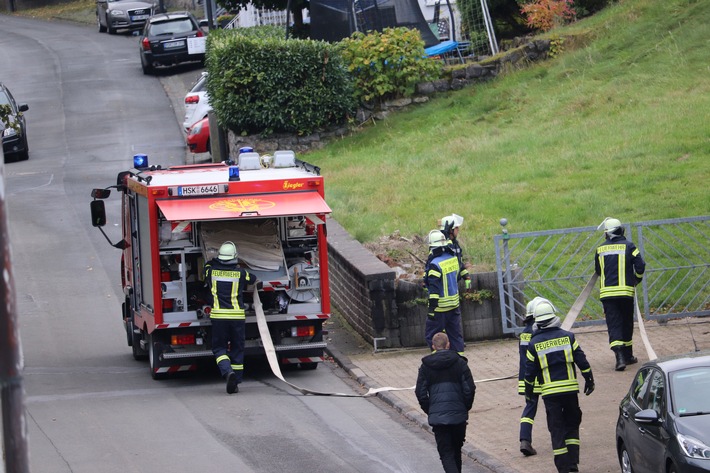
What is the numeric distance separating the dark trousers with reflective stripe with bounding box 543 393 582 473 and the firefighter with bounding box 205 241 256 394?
15.0 ft

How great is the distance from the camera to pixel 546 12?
2830 centimetres

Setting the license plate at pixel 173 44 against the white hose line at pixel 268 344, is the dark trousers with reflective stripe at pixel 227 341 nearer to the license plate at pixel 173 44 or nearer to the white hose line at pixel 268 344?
the white hose line at pixel 268 344

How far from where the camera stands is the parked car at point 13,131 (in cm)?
2919

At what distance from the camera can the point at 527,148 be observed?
22.1 metres

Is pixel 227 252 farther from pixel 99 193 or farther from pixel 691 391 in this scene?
pixel 691 391

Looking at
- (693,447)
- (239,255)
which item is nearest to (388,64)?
(239,255)

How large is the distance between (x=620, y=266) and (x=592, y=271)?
260 centimetres

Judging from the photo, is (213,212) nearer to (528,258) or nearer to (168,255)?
(168,255)

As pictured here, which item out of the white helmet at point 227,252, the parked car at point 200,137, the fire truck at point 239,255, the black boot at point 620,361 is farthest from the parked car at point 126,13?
the black boot at point 620,361

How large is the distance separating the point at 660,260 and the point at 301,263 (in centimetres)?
513

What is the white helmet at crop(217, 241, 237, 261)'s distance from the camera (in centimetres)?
1344

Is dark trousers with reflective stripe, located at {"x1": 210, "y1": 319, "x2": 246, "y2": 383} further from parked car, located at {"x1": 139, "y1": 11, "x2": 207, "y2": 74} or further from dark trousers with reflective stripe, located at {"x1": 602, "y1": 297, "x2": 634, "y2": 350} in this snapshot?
parked car, located at {"x1": 139, "y1": 11, "x2": 207, "y2": 74}

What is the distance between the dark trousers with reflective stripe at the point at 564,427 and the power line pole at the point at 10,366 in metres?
6.11

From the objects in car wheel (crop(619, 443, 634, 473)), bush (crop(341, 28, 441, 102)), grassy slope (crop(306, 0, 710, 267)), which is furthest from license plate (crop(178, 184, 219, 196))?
bush (crop(341, 28, 441, 102))
